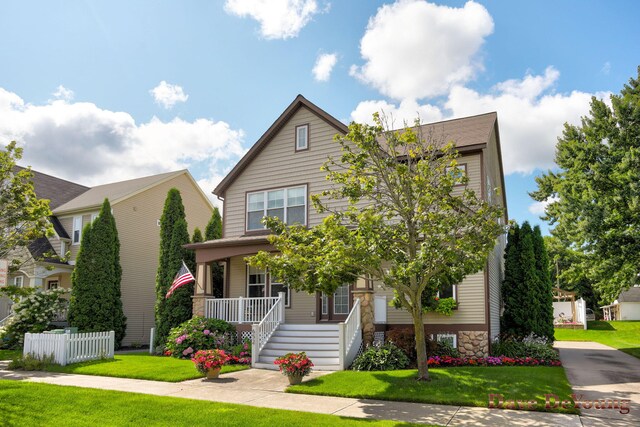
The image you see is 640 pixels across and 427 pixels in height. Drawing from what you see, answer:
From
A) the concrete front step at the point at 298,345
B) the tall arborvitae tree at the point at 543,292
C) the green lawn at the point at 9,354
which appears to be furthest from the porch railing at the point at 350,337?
the green lawn at the point at 9,354

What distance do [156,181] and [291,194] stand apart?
12.2 m

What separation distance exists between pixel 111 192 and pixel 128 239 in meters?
3.45

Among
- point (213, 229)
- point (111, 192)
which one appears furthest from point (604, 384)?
point (111, 192)

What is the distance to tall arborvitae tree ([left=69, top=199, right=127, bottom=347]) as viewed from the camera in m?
22.4

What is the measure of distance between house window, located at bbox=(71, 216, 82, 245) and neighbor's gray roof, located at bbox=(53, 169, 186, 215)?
590 millimetres

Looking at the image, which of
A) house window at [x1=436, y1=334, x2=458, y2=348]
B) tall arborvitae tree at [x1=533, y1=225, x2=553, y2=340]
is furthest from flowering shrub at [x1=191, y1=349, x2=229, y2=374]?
tall arborvitae tree at [x1=533, y1=225, x2=553, y2=340]

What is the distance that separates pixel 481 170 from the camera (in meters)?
17.8

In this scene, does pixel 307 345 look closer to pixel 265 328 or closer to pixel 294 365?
A: pixel 265 328

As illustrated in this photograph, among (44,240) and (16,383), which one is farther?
(44,240)

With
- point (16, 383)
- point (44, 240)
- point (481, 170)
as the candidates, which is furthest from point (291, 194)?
point (44, 240)

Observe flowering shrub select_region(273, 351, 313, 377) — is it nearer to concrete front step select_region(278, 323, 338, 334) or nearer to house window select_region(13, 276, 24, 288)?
concrete front step select_region(278, 323, 338, 334)

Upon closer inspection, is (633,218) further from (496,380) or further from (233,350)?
(233,350)

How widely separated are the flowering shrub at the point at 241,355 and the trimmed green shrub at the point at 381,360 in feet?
11.8

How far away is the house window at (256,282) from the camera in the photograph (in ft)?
67.6
